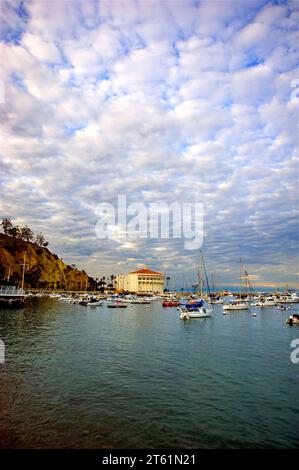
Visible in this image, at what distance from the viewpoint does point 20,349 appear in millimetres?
31328

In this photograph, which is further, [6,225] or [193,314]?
[6,225]

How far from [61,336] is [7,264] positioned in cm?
14565

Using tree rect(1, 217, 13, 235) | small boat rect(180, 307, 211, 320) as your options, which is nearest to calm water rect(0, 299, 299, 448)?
small boat rect(180, 307, 211, 320)

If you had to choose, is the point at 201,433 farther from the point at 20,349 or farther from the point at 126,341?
the point at 126,341

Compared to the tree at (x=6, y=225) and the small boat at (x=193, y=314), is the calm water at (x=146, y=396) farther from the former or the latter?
the tree at (x=6, y=225)

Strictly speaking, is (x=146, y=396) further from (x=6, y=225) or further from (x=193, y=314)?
(x=6, y=225)

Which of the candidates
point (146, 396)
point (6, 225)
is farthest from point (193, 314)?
point (6, 225)

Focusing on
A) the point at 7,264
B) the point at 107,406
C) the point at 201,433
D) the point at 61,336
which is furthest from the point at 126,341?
the point at 7,264

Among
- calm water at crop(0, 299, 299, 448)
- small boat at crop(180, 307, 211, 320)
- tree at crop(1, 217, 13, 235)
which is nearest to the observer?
calm water at crop(0, 299, 299, 448)

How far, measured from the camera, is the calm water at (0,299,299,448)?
14102 millimetres

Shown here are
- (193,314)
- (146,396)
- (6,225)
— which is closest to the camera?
(146,396)

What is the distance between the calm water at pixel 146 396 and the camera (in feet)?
46.3

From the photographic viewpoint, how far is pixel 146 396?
19.1 m

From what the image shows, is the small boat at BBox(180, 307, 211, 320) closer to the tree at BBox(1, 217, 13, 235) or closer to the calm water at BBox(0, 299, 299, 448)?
the calm water at BBox(0, 299, 299, 448)
